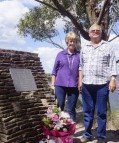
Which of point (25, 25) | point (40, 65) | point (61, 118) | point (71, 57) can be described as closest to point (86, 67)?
point (71, 57)

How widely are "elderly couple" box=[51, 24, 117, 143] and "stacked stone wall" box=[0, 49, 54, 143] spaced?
0.85 metres

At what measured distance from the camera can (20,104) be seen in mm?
7676

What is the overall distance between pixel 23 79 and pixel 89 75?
2.05 meters

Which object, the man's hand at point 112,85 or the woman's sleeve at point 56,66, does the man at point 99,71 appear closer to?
the man's hand at point 112,85

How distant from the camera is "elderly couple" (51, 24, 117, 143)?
6719 mm

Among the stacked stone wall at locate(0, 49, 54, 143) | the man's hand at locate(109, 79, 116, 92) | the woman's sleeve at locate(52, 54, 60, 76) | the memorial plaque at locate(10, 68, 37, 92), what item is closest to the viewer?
the man's hand at locate(109, 79, 116, 92)

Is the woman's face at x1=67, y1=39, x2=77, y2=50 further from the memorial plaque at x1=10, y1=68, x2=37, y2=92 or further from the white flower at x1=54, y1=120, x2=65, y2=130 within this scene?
the memorial plaque at x1=10, y1=68, x2=37, y2=92

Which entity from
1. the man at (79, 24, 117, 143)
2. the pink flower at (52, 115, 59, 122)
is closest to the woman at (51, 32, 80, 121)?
the man at (79, 24, 117, 143)

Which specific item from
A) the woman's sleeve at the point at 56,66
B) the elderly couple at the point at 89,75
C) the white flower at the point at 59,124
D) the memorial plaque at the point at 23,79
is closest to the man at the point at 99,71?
the elderly couple at the point at 89,75

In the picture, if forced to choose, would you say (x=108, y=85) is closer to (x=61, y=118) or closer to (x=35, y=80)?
(x=61, y=118)

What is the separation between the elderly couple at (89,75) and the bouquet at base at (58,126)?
1.49 feet

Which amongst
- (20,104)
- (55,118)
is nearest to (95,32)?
(55,118)

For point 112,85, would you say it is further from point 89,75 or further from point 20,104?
point 20,104

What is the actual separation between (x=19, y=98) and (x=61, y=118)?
1.41 metres
